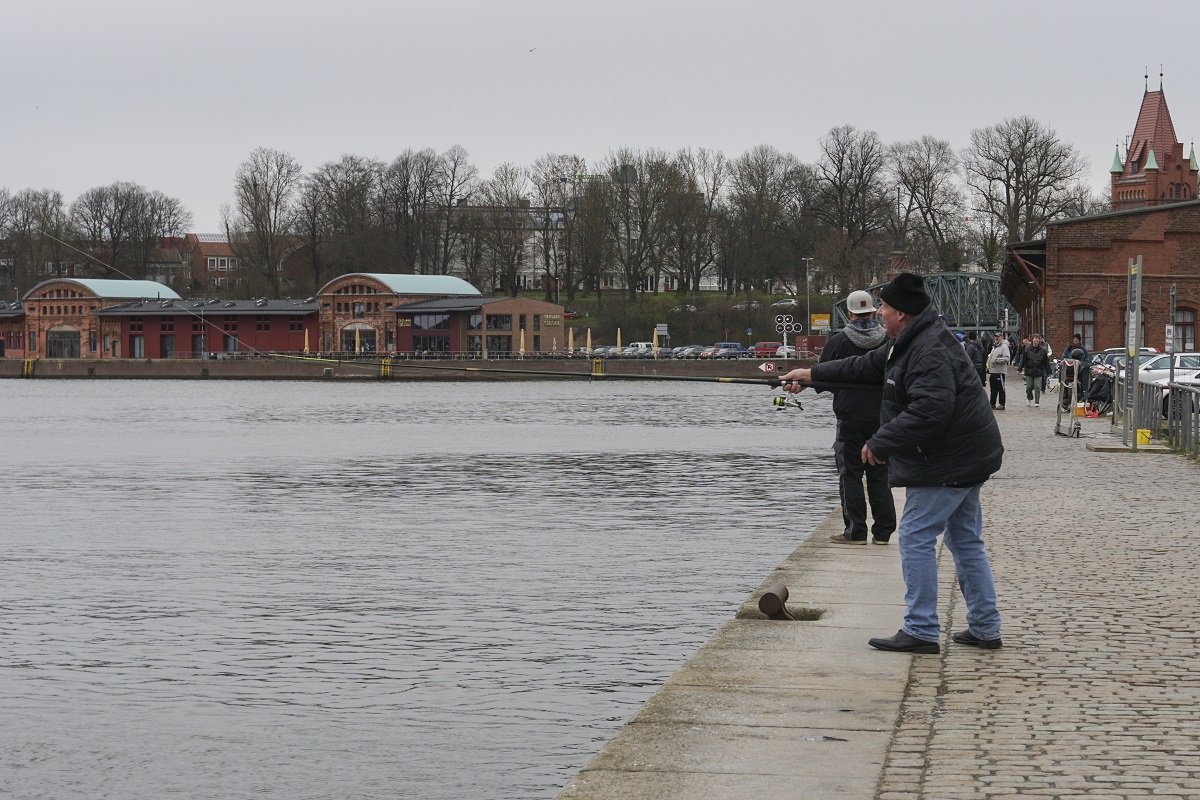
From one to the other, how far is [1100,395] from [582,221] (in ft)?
308

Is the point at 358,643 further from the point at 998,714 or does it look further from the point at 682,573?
the point at 998,714

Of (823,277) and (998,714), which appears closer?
(998,714)

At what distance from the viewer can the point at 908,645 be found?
28.6ft

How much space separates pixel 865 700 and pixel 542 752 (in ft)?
5.44

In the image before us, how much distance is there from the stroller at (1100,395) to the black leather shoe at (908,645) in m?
28.2

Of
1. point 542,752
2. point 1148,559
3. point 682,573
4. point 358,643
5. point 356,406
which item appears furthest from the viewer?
point 356,406

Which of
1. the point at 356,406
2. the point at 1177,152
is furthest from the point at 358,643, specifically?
the point at 1177,152

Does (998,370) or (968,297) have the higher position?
(968,297)

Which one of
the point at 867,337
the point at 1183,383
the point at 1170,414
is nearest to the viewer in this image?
the point at 867,337

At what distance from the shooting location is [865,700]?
761cm

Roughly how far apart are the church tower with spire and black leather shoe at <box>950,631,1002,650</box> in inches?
4460

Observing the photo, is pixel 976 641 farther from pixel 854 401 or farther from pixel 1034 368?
pixel 1034 368

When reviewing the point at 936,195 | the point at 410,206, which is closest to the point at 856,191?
the point at 936,195

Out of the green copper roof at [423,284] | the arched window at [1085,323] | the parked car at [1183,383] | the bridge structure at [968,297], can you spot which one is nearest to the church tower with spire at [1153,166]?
the bridge structure at [968,297]
